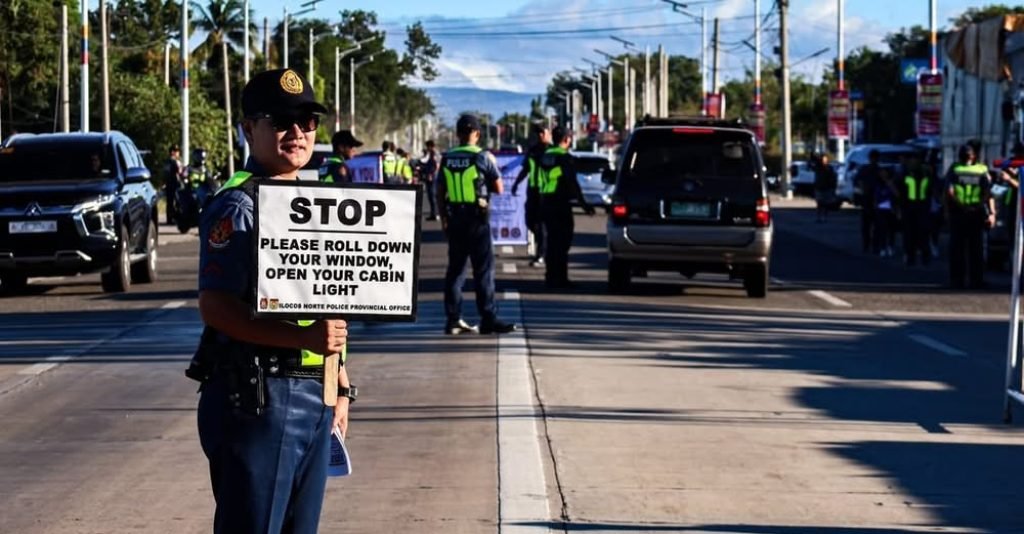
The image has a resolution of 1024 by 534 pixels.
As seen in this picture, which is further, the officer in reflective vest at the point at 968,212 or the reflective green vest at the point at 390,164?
the reflective green vest at the point at 390,164

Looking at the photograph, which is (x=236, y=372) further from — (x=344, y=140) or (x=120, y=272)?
(x=120, y=272)

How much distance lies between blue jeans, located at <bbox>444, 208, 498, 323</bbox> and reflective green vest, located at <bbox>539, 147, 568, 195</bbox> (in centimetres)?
614

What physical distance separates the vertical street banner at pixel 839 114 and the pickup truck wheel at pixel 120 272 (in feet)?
130

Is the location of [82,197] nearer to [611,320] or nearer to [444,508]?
[611,320]

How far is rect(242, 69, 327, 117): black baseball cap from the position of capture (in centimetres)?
508

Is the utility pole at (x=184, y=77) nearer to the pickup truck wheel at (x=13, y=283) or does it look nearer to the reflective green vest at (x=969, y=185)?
the pickup truck wheel at (x=13, y=283)

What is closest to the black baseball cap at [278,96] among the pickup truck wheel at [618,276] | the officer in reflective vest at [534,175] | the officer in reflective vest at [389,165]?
the pickup truck wheel at [618,276]

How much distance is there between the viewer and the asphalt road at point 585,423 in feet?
28.3

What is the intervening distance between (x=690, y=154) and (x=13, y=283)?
341 inches

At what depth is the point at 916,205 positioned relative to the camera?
28125 mm

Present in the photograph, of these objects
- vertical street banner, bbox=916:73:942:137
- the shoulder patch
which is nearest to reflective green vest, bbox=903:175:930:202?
vertical street banner, bbox=916:73:942:137

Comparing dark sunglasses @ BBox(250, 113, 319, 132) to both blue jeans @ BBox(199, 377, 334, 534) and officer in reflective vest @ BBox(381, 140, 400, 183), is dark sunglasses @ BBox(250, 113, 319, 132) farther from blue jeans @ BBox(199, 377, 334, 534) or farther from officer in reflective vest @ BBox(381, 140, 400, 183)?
officer in reflective vest @ BBox(381, 140, 400, 183)

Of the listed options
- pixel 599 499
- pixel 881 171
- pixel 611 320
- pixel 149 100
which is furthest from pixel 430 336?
pixel 149 100

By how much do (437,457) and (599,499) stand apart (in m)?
1.40
